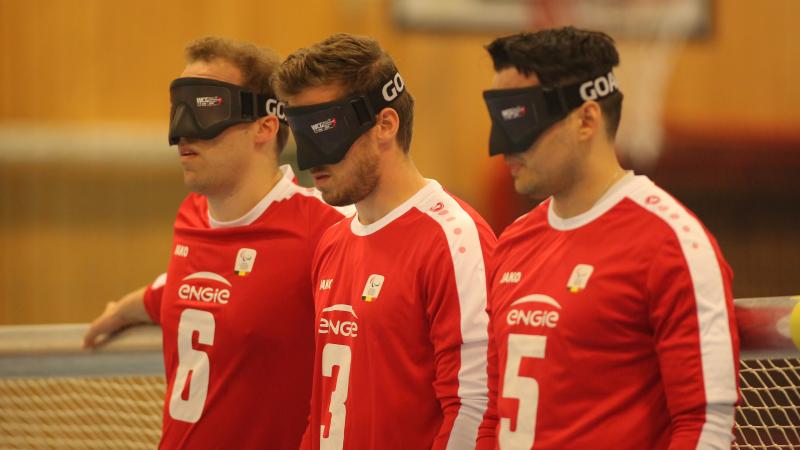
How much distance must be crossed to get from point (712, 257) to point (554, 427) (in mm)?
548

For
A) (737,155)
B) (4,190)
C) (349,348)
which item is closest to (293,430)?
(349,348)

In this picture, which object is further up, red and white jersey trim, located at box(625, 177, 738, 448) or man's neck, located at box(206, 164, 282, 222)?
red and white jersey trim, located at box(625, 177, 738, 448)

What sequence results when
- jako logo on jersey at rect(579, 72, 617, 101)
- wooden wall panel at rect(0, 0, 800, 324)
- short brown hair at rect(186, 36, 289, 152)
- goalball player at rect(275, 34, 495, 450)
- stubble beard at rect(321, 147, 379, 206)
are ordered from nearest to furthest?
jako logo on jersey at rect(579, 72, 617, 101) → goalball player at rect(275, 34, 495, 450) → stubble beard at rect(321, 147, 379, 206) → short brown hair at rect(186, 36, 289, 152) → wooden wall panel at rect(0, 0, 800, 324)

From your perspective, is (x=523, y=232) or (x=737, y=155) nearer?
(x=523, y=232)

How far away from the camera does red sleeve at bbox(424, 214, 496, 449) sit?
2.79 metres

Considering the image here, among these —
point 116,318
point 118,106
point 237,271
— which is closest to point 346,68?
point 237,271

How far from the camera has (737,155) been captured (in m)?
10.4

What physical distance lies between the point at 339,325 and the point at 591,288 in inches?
34.3

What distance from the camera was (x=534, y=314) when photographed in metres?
2.59

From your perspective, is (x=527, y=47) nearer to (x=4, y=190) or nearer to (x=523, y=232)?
(x=523, y=232)

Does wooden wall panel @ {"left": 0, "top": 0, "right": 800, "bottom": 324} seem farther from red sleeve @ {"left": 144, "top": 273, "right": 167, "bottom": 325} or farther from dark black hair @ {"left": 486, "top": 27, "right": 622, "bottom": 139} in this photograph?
dark black hair @ {"left": 486, "top": 27, "right": 622, "bottom": 139}

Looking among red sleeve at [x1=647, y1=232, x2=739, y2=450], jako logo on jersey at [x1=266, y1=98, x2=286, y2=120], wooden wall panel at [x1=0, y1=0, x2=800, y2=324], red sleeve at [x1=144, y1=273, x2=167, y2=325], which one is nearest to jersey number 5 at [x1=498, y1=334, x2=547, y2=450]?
red sleeve at [x1=647, y1=232, x2=739, y2=450]

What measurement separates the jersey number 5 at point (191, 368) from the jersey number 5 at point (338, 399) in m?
0.63

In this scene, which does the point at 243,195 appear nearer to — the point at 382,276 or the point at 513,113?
the point at 382,276
